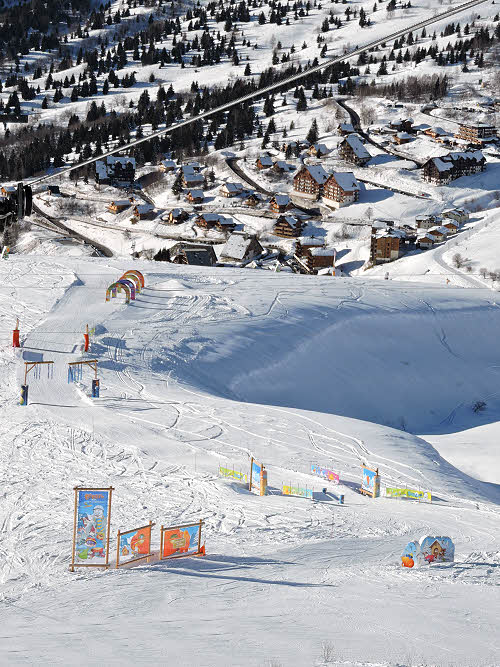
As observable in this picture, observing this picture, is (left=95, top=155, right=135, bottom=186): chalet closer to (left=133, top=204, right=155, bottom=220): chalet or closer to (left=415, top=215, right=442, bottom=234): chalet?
(left=133, top=204, right=155, bottom=220): chalet

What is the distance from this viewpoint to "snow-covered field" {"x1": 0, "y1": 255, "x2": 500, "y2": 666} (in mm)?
7863

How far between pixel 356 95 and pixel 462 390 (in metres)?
74.2

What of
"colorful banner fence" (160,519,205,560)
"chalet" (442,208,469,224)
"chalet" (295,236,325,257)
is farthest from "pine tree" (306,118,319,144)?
"colorful banner fence" (160,519,205,560)

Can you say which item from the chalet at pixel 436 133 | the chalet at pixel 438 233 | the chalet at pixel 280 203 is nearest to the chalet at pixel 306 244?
the chalet at pixel 280 203

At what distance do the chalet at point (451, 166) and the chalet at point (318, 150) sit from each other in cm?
1228

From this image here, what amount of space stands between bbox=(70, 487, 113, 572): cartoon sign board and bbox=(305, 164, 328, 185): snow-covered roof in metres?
57.2

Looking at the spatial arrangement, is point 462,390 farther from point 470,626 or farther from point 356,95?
point 356,95

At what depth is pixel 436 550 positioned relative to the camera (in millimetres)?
10117

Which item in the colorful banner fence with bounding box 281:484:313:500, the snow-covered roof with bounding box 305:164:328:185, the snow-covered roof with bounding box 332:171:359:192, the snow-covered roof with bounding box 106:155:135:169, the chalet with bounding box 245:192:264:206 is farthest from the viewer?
the snow-covered roof with bounding box 106:155:135:169

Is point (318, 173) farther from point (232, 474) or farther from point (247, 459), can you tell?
point (232, 474)

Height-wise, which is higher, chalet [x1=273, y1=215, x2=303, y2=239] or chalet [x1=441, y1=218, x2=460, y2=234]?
chalet [x1=441, y1=218, x2=460, y2=234]

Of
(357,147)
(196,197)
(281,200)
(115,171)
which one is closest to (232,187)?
(196,197)

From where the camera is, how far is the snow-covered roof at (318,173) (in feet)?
213

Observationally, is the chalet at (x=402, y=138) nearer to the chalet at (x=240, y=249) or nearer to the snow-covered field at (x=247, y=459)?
the chalet at (x=240, y=249)
